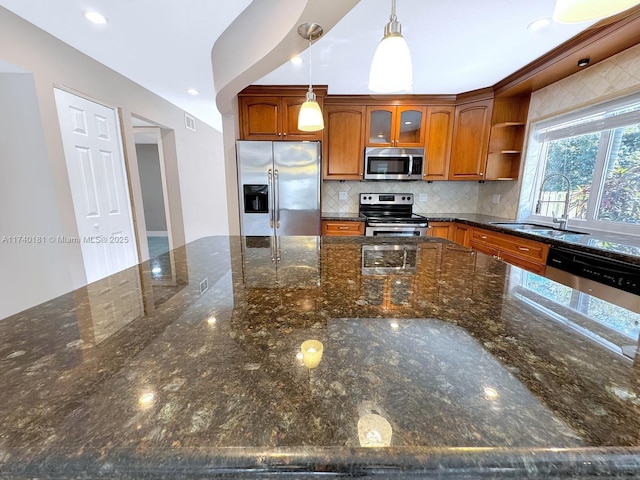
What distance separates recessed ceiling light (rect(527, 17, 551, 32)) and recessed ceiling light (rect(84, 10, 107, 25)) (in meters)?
2.86

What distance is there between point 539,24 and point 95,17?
296 cm

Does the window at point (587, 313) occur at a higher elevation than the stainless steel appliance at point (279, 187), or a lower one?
lower

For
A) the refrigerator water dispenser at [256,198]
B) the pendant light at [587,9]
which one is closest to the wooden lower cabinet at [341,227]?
the refrigerator water dispenser at [256,198]

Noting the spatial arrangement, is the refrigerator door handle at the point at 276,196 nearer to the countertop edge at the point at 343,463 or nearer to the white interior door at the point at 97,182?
the white interior door at the point at 97,182

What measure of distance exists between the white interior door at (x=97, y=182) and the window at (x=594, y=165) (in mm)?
4206

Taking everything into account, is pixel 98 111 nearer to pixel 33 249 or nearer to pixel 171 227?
pixel 33 249

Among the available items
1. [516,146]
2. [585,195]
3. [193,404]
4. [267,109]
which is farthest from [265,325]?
[516,146]

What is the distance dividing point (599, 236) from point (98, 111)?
4.43 meters

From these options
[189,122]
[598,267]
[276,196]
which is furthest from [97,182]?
[598,267]

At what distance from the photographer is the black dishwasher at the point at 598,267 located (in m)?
1.44

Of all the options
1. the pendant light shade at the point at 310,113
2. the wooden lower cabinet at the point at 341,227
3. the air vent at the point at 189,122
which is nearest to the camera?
the pendant light shade at the point at 310,113

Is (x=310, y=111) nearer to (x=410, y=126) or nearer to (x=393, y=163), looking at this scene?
(x=393, y=163)

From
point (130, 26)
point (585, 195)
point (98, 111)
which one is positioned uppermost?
point (130, 26)

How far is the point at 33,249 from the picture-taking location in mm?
2070
